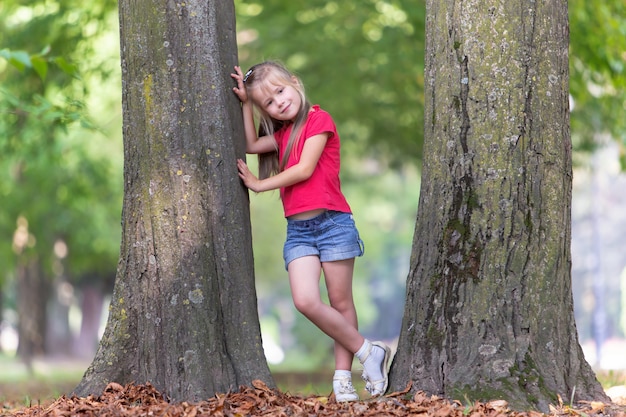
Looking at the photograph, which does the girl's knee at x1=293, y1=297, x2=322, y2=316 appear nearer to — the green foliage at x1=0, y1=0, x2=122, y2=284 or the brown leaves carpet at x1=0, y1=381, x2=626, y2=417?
the brown leaves carpet at x1=0, y1=381, x2=626, y2=417

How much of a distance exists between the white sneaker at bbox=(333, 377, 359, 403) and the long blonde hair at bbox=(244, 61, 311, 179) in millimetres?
1337

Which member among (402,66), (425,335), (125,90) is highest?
(402,66)

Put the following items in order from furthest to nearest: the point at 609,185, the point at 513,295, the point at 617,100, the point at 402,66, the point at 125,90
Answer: the point at 609,185 → the point at 402,66 → the point at 617,100 → the point at 125,90 → the point at 513,295

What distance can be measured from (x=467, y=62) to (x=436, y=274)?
1162 mm

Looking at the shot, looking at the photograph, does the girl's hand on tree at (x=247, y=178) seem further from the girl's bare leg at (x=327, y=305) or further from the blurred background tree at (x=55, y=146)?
the blurred background tree at (x=55, y=146)

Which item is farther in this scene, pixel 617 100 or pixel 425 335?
pixel 617 100

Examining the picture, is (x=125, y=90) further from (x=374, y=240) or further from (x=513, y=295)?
(x=374, y=240)

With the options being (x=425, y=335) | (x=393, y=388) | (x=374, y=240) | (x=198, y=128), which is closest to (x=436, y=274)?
(x=425, y=335)

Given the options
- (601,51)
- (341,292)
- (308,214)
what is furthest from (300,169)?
(601,51)

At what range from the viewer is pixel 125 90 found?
14.3 feet

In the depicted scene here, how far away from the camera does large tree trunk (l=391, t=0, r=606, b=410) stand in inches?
159

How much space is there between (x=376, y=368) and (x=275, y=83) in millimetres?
1817

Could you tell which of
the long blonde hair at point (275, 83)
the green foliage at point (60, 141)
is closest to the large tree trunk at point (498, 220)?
the long blonde hair at point (275, 83)

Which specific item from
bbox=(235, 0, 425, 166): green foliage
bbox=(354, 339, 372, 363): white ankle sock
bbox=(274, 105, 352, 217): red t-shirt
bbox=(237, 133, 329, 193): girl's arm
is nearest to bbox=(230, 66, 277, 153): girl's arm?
bbox=(274, 105, 352, 217): red t-shirt
